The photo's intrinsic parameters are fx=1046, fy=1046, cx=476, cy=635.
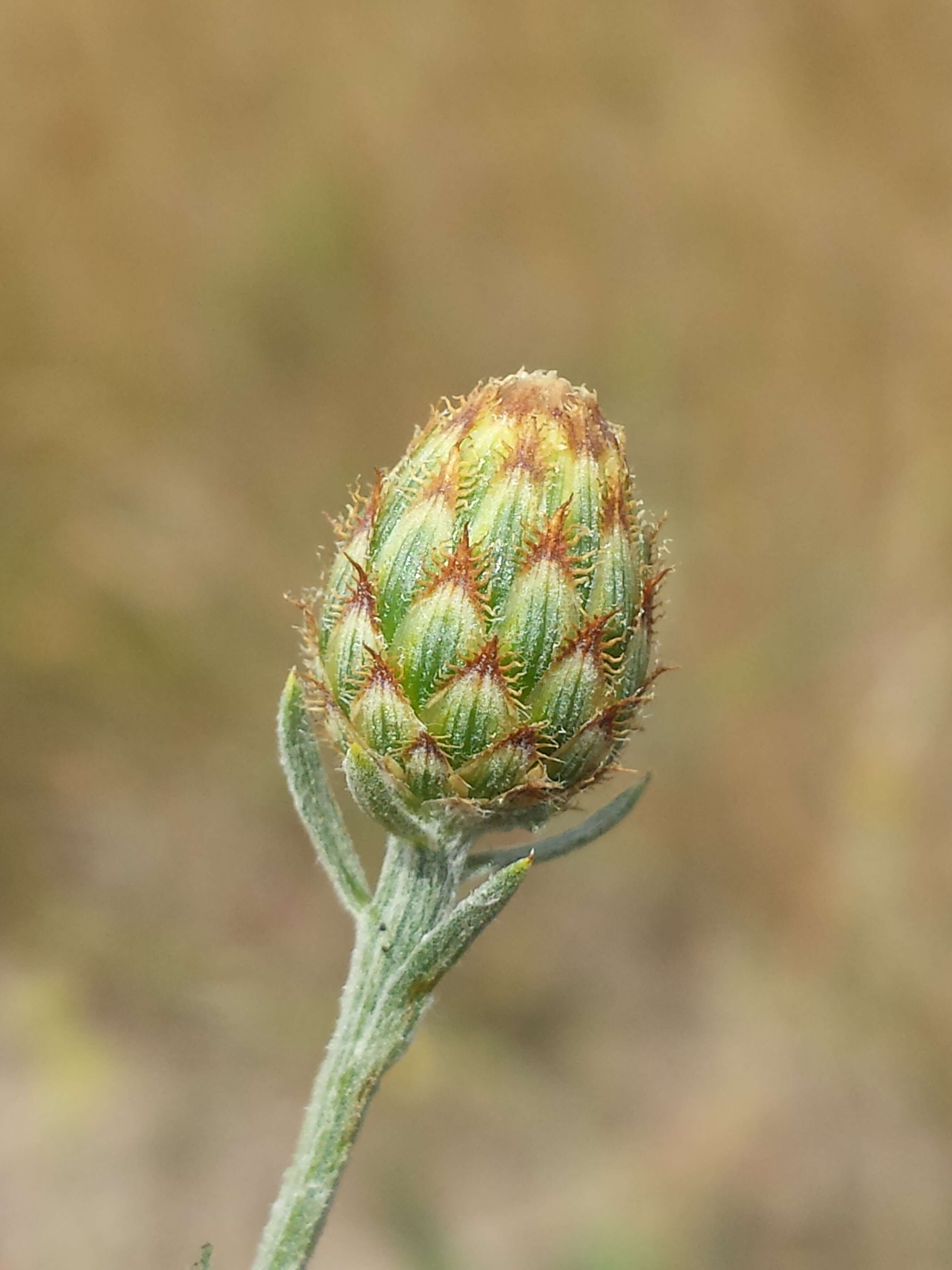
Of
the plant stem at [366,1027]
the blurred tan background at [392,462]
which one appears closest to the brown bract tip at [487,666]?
the plant stem at [366,1027]

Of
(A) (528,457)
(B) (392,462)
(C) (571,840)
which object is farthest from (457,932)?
(B) (392,462)

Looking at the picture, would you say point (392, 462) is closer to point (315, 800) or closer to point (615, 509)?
point (315, 800)

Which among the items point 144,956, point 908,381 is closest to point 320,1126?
point 144,956

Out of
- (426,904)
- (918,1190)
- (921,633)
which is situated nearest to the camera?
(426,904)

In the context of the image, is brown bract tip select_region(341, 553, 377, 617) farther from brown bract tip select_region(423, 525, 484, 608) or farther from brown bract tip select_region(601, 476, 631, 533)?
brown bract tip select_region(601, 476, 631, 533)

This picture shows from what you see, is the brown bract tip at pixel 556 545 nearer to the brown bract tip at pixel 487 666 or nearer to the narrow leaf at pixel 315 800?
the brown bract tip at pixel 487 666

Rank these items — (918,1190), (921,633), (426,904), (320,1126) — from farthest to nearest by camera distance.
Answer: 1. (921,633)
2. (918,1190)
3. (426,904)
4. (320,1126)

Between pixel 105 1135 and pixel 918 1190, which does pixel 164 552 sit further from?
pixel 918 1190
